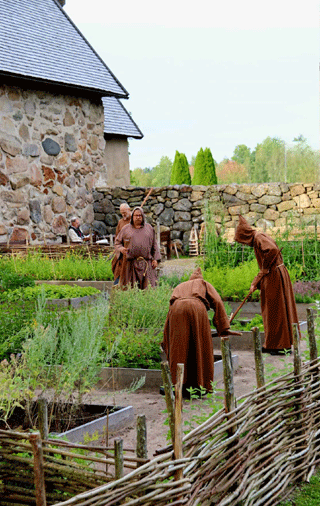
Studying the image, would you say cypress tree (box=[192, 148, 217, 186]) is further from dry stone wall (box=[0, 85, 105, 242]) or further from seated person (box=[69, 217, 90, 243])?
seated person (box=[69, 217, 90, 243])

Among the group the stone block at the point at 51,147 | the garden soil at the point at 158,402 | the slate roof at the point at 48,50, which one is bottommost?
the garden soil at the point at 158,402

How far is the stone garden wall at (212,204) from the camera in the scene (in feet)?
58.6

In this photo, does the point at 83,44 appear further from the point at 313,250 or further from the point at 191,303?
the point at 191,303

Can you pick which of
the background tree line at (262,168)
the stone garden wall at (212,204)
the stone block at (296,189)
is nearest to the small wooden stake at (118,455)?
the stone garden wall at (212,204)

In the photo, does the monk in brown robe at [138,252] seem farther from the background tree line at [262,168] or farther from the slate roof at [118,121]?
the background tree line at [262,168]

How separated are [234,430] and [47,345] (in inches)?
80.2

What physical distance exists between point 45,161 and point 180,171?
16.3 metres

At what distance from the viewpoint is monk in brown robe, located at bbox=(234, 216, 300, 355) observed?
9.20 meters

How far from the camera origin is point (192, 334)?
7.10 m

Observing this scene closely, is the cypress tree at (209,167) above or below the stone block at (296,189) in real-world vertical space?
above

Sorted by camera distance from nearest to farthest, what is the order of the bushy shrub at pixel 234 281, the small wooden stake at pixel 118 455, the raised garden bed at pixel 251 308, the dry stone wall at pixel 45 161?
1. the small wooden stake at pixel 118 455
2. the raised garden bed at pixel 251 308
3. the bushy shrub at pixel 234 281
4. the dry stone wall at pixel 45 161

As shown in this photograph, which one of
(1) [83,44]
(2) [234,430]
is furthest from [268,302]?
(1) [83,44]

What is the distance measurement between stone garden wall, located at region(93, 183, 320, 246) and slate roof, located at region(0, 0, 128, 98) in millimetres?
2873

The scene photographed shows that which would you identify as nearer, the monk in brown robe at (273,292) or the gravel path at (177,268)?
the monk in brown robe at (273,292)
